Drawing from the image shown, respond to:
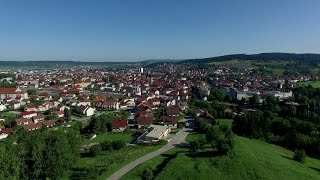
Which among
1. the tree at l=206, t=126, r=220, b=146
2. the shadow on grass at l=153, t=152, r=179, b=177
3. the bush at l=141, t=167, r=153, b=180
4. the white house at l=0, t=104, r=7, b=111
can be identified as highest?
the tree at l=206, t=126, r=220, b=146

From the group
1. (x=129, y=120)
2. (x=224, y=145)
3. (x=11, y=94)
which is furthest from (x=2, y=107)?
(x=224, y=145)

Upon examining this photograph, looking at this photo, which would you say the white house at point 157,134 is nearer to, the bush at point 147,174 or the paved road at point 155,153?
the paved road at point 155,153

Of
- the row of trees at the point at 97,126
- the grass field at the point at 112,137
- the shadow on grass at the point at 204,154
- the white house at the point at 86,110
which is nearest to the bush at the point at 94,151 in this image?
the grass field at the point at 112,137

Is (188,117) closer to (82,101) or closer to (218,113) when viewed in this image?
(218,113)

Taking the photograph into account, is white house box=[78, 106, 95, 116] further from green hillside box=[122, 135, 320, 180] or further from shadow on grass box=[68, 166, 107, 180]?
shadow on grass box=[68, 166, 107, 180]

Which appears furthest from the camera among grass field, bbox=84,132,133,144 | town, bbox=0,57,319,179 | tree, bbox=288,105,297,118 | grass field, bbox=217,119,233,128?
tree, bbox=288,105,297,118

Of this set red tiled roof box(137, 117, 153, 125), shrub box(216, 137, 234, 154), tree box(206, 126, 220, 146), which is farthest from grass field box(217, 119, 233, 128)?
shrub box(216, 137, 234, 154)

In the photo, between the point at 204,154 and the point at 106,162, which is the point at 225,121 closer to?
the point at 204,154

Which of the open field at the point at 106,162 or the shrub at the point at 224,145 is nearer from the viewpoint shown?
the open field at the point at 106,162
